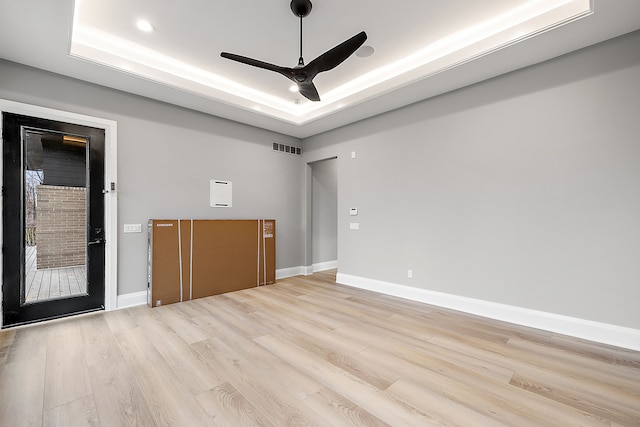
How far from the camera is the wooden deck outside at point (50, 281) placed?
10.4 ft

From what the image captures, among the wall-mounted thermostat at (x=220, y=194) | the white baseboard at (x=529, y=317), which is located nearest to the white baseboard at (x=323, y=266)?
the white baseboard at (x=529, y=317)

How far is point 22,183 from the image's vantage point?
3.15 metres

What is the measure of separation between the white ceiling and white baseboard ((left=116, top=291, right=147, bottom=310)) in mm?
2851

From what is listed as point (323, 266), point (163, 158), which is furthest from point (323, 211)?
point (163, 158)

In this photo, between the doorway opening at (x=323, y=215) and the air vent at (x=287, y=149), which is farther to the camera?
the doorway opening at (x=323, y=215)

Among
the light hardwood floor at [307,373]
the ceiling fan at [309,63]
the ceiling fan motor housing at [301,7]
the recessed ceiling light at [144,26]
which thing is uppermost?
the recessed ceiling light at [144,26]

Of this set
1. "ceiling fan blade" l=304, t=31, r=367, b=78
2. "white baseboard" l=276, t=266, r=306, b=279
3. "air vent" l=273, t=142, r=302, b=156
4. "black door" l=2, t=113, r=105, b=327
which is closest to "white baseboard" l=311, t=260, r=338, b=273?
"white baseboard" l=276, t=266, r=306, b=279

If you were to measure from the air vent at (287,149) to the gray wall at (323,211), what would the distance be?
1.46ft

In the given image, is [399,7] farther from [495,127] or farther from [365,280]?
[365,280]

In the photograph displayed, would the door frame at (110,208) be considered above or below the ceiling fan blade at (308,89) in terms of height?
below

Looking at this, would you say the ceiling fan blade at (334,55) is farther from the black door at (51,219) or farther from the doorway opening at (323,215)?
the doorway opening at (323,215)

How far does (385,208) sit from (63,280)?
4547 millimetres

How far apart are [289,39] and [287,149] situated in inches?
109

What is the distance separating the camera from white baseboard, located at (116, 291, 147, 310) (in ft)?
12.4
